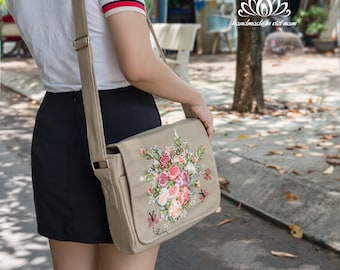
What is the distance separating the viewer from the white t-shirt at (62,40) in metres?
1.56

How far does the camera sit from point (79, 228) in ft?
5.55

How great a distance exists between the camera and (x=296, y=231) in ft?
12.2

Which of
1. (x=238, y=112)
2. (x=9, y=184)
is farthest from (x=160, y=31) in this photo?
(x=9, y=184)

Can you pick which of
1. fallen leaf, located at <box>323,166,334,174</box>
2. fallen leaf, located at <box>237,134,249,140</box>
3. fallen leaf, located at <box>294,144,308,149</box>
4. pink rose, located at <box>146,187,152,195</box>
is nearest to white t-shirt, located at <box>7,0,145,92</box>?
pink rose, located at <box>146,187,152,195</box>

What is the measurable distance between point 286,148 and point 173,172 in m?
3.61

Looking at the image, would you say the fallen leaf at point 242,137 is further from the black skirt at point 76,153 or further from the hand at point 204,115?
the black skirt at point 76,153

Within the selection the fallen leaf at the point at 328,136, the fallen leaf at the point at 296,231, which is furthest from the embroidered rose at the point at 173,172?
the fallen leaf at the point at 328,136

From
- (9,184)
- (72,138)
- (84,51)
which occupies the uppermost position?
(84,51)

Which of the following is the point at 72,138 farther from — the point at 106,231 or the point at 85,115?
the point at 106,231

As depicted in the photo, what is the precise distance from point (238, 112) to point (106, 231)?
5113 millimetres

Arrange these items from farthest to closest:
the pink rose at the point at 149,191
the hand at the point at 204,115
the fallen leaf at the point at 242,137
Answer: the fallen leaf at the point at 242,137 → the hand at the point at 204,115 → the pink rose at the point at 149,191

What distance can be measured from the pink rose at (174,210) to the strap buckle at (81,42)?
20.2 inches

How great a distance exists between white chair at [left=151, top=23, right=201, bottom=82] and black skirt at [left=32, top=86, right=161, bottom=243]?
6445 millimetres

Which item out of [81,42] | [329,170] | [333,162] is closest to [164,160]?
[81,42]
